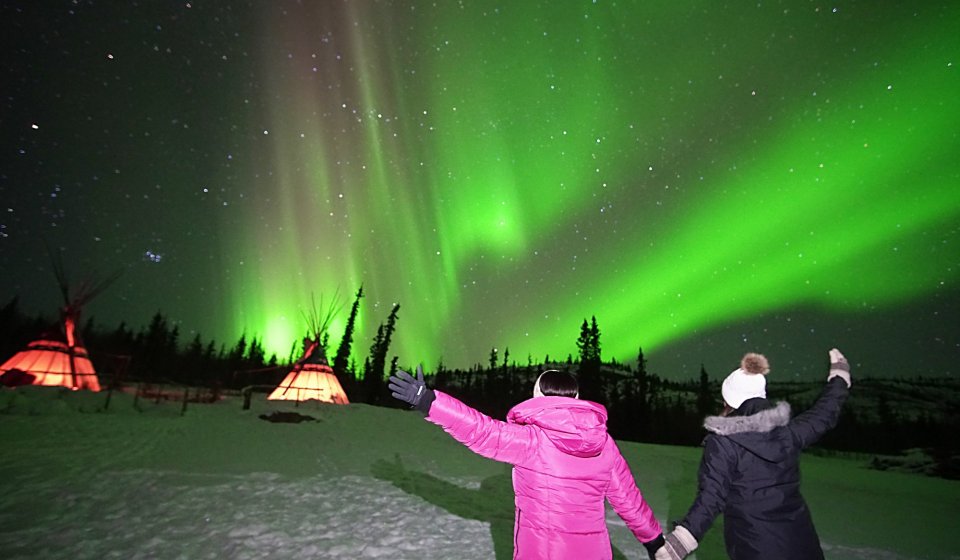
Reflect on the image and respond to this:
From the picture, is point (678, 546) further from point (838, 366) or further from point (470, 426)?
point (838, 366)

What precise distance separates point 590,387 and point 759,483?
2109 inches

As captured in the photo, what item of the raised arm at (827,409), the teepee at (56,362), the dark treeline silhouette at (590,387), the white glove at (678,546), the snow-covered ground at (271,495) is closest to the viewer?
the white glove at (678,546)

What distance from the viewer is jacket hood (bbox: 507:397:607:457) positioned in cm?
279

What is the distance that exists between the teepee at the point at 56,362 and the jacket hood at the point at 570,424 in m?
22.2

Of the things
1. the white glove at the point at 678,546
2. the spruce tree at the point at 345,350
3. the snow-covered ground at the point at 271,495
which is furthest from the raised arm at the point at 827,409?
the spruce tree at the point at 345,350

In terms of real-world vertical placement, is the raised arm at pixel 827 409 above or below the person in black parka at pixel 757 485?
above

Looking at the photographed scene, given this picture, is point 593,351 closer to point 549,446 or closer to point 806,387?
point 549,446

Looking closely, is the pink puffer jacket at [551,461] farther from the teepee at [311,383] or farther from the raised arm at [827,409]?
the teepee at [311,383]

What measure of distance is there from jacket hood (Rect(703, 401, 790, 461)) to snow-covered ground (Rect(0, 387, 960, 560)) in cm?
416

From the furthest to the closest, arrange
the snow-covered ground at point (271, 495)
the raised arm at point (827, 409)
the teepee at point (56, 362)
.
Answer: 1. the teepee at point (56, 362)
2. the snow-covered ground at point (271, 495)
3. the raised arm at point (827, 409)

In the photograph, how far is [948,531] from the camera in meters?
10.5

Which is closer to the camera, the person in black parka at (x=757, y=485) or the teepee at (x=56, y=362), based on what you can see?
the person in black parka at (x=757, y=485)

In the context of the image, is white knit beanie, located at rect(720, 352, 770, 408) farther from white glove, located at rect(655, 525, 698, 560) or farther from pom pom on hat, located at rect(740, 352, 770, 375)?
white glove, located at rect(655, 525, 698, 560)

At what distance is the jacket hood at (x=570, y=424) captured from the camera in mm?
2787
